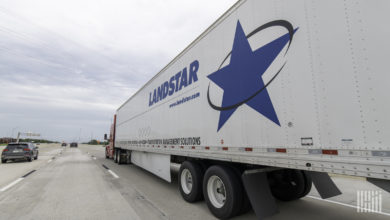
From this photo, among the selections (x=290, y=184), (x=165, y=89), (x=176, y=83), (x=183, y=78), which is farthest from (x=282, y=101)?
(x=165, y=89)

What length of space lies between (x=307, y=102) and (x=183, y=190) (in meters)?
4.17

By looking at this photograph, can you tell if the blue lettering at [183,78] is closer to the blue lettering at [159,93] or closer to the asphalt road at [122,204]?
the blue lettering at [159,93]

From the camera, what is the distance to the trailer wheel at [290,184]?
5.18 meters

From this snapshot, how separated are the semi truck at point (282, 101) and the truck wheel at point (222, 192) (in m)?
0.02

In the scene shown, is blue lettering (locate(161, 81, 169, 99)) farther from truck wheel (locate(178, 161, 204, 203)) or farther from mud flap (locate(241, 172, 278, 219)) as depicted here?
mud flap (locate(241, 172, 278, 219))

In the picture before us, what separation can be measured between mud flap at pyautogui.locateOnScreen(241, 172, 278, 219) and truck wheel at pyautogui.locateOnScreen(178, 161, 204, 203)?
5.16ft

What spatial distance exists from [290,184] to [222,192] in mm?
2129

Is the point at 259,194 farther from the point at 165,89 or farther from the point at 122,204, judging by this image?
the point at 165,89

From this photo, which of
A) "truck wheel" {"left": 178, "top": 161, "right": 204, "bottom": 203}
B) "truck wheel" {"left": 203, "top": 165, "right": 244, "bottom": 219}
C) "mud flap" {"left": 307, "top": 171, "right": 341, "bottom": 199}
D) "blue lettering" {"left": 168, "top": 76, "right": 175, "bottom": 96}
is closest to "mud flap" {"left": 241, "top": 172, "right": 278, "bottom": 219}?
"truck wheel" {"left": 203, "top": 165, "right": 244, "bottom": 219}

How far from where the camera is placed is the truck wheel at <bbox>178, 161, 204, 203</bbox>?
514 cm

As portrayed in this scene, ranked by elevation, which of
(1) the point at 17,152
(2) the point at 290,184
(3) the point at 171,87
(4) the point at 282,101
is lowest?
(2) the point at 290,184

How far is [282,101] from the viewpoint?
315 centimetres

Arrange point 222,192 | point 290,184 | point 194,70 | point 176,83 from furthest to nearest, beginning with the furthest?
point 176,83
point 194,70
point 290,184
point 222,192

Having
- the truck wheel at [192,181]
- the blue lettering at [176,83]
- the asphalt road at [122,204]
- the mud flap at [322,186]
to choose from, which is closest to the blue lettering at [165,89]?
the blue lettering at [176,83]
